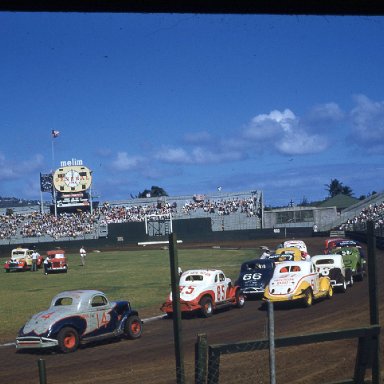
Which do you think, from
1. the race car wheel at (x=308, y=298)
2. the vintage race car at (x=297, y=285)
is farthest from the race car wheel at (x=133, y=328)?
the race car wheel at (x=308, y=298)

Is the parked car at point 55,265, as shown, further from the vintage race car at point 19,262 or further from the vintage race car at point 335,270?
the vintage race car at point 335,270

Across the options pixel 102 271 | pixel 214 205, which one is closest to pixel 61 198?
pixel 214 205

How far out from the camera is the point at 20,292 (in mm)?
31062

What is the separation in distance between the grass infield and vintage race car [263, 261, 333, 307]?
4121mm

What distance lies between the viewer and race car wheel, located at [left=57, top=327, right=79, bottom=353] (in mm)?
15656

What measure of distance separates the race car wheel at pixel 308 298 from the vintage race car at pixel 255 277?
10.9 ft

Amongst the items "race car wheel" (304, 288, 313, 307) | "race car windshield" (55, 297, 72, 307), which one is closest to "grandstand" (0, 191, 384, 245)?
"race car wheel" (304, 288, 313, 307)

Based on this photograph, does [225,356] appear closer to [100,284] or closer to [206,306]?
[206,306]

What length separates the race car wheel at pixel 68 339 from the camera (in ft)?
51.4

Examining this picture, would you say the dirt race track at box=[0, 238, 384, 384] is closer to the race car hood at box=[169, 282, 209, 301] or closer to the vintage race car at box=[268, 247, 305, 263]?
the race car hood at box=[169, 282, 209, 301]

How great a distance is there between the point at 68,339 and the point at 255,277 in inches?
438

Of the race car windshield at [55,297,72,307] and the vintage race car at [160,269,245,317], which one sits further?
the vintage race car at [160,269,245,317]

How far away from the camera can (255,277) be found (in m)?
25.7

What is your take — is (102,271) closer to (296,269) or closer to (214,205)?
(296,269)
